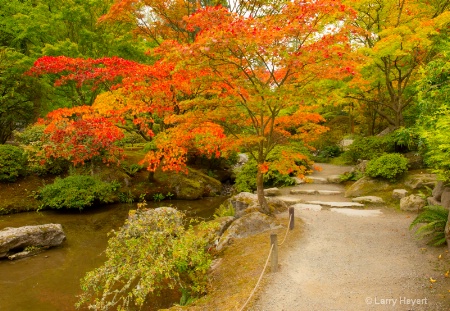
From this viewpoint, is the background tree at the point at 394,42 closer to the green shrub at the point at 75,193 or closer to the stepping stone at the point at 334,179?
the stepping stone at the point at 334,179

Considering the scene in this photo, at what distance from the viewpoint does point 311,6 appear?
684cm

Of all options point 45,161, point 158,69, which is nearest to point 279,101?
point 158,69

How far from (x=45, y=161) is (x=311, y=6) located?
507 inches

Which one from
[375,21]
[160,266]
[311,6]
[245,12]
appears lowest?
[160,266]

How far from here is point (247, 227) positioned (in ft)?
28.1

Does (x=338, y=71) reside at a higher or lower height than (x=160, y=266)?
higher

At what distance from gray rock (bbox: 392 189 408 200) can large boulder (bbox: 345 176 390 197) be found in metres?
0.81

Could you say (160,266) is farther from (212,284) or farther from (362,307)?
(362,307)

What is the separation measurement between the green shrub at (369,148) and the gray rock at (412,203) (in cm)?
358

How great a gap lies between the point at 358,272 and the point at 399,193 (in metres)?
5.76

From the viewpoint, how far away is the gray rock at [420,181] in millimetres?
10713

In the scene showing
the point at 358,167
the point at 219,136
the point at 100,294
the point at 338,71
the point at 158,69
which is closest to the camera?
the point at 100,294

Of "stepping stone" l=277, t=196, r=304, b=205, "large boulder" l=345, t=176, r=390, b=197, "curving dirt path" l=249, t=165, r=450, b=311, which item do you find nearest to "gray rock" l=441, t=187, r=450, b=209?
"curving dirt path" l=249, t=165, r=450, b=311

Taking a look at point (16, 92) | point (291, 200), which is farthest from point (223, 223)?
point (16, 92)
